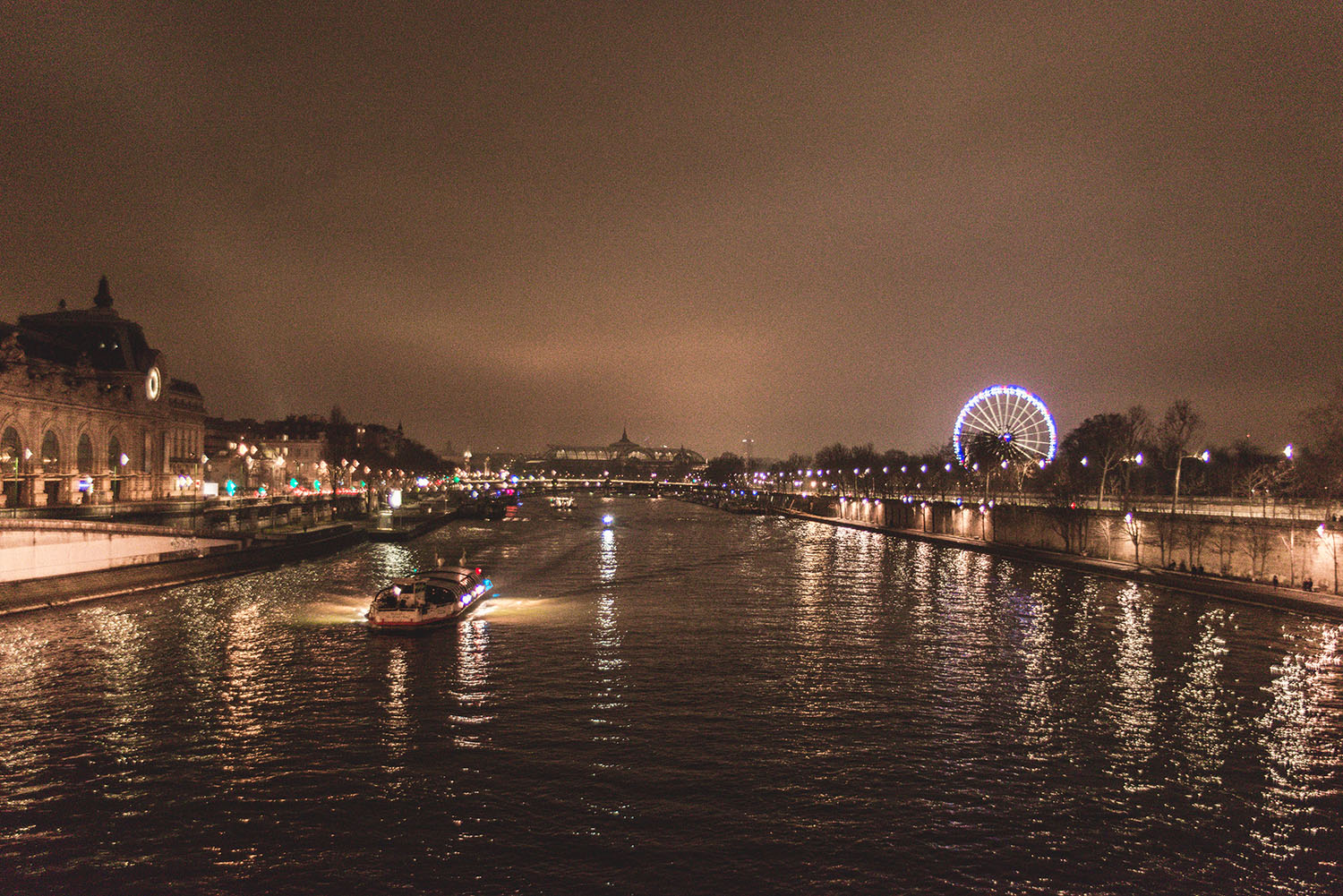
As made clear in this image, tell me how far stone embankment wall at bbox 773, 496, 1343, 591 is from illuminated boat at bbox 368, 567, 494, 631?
39.7m

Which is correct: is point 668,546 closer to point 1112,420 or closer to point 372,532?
point 372,532

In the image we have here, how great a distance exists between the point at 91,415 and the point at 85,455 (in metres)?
3.59

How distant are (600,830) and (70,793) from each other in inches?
409

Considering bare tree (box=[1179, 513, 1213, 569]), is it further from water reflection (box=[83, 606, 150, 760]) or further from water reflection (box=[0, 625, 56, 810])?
water reflection (box=[0, 625, 56, 810])

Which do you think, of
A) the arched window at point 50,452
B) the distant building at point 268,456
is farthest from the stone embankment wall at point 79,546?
the distant building at point 268,456

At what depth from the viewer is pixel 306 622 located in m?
37.1

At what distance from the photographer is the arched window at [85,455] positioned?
79.9m

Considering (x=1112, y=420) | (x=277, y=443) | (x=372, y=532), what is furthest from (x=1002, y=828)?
(x=277, y=443)

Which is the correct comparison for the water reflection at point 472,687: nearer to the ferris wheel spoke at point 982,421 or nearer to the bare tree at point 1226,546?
the bare tree at point 1226,546

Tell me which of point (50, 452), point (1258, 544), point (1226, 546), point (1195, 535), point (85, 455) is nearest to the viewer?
point (1258, 544)

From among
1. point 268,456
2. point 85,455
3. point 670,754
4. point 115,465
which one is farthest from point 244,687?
point 268,456

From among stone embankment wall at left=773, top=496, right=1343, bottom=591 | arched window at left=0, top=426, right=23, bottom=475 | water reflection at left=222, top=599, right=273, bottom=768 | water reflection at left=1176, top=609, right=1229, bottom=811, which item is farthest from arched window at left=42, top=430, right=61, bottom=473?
water reflection at left=1176, top=609, right=1229, bottom=811

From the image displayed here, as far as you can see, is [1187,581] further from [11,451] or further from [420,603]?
[11,451]

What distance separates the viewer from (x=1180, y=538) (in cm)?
5197
